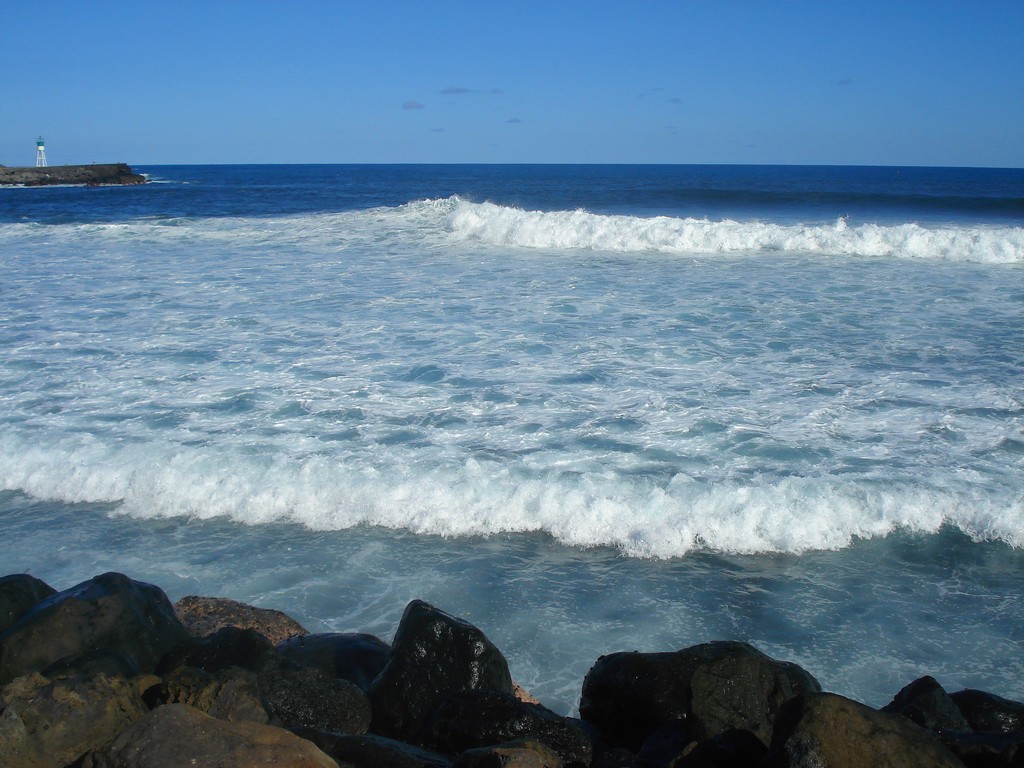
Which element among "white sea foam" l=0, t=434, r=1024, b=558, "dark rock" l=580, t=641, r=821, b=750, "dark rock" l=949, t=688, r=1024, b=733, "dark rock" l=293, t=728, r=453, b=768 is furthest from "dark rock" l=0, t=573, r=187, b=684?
"dark rock" l=949, t=688, r=1024, b=733

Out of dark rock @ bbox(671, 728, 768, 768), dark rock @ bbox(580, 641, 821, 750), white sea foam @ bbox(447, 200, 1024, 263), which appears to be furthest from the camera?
white sea foam @ bbox(447, 200, 1024, 263)

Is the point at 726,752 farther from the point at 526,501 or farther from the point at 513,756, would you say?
the point at 526,501

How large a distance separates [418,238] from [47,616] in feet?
57.6

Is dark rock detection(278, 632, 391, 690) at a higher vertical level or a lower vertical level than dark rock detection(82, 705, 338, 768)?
lower

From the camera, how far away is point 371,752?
277 centimetres

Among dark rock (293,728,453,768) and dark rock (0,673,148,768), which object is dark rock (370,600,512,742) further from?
dark rock (0,673,148,768)

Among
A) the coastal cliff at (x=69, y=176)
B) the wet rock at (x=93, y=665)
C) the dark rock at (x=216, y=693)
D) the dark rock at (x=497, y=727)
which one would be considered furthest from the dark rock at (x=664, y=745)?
the coastal cliff at (x=69, y=176)

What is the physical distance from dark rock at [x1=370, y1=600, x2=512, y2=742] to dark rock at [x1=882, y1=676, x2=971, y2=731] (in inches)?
60.0

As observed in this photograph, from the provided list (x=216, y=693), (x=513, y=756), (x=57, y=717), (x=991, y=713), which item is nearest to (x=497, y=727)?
Answer: (x=513, y=756)

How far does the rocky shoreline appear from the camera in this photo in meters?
2.48

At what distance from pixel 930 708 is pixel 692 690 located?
2.81 ft

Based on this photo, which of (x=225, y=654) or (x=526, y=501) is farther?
(x=526, y=501)

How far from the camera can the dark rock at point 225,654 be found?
3.36 m

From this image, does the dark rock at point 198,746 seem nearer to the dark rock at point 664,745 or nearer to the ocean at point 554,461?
the dark rock at point 664,745
